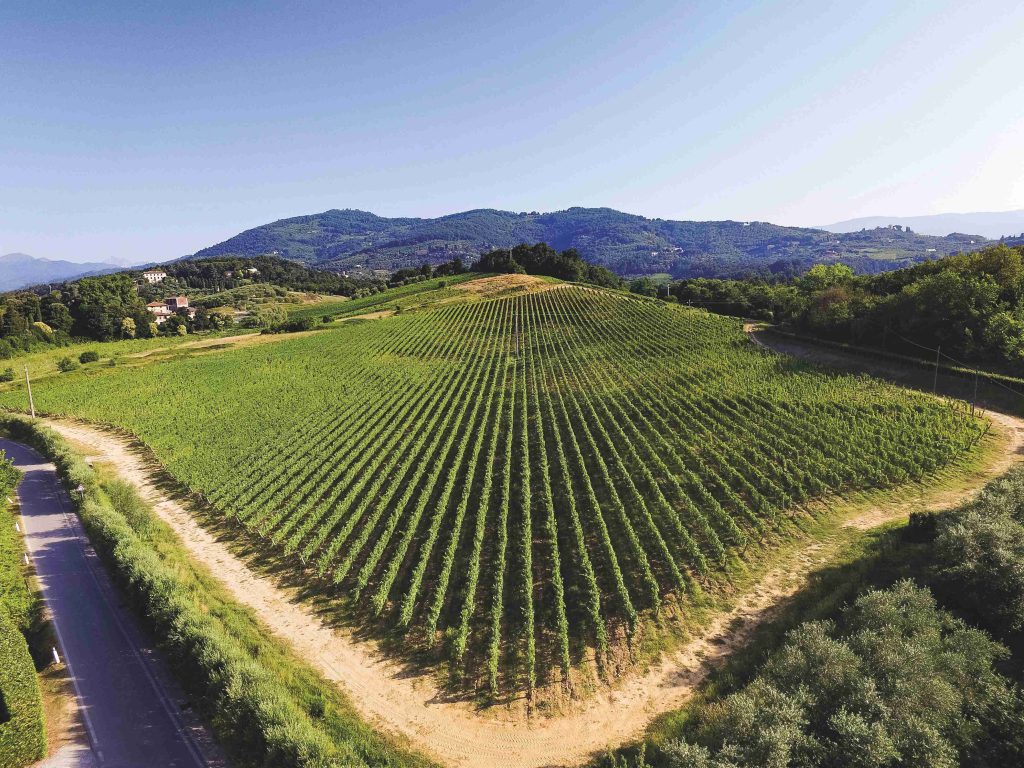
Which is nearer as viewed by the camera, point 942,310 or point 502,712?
point 502,712

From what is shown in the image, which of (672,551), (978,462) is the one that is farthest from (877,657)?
(978,462)

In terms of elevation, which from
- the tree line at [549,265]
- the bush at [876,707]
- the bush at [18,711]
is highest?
the tree line at [549,265]

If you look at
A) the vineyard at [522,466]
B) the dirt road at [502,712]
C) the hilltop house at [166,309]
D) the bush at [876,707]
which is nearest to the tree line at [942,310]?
the vineyard at [522,466]

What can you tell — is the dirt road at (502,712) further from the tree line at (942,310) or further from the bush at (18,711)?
the tree line at (942,310)

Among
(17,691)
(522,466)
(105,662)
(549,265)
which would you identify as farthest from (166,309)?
(17,691)

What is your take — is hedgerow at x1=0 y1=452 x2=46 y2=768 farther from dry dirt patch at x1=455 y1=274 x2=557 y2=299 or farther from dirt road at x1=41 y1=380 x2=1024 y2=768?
dry dirt patch at x1=455 y1=274 x2=557 y2=299

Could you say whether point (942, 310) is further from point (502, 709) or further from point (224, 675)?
point (224, 675)

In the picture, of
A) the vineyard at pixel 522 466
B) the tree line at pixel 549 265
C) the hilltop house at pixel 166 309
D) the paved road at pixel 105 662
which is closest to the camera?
the paved road at pixel 105 662

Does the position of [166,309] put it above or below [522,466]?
above
